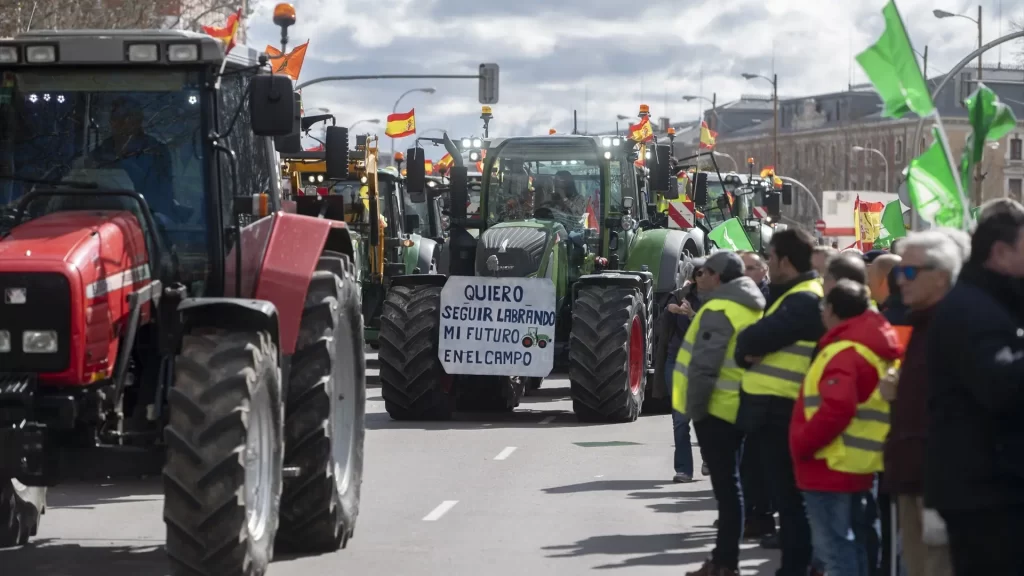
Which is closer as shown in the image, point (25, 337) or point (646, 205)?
point (25, 337)

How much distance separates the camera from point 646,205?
2022 cm

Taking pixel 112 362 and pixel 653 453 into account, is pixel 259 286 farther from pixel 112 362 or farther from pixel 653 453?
pixel 653 453

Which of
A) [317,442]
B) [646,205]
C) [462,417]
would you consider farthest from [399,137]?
[317,442]

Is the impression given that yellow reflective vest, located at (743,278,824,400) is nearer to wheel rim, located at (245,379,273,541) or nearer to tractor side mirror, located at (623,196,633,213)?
wheel rim, located at (245,379,273,541)

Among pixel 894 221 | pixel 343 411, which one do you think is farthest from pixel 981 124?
pixel 894 221

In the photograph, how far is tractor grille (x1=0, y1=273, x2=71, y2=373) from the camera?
7672mm

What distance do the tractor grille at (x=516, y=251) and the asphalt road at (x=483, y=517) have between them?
2.21m

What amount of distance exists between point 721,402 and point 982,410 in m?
3.36

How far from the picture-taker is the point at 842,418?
23.5 feet

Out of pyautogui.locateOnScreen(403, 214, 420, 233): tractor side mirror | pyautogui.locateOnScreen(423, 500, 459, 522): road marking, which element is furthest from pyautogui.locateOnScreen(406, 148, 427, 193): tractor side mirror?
pyautogui.locateOnScreen(403, 214, 420, 233): tractor side mirror

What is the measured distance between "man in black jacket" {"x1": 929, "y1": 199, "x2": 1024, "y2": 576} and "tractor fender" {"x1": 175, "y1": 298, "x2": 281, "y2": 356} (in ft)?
11.7

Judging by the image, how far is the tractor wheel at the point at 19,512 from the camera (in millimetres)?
9398

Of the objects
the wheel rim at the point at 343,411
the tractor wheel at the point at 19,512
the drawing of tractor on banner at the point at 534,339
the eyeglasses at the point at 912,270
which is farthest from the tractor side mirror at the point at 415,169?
the eyeglasses at the point at 912,270

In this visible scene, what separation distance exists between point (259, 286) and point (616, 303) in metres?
8.40
